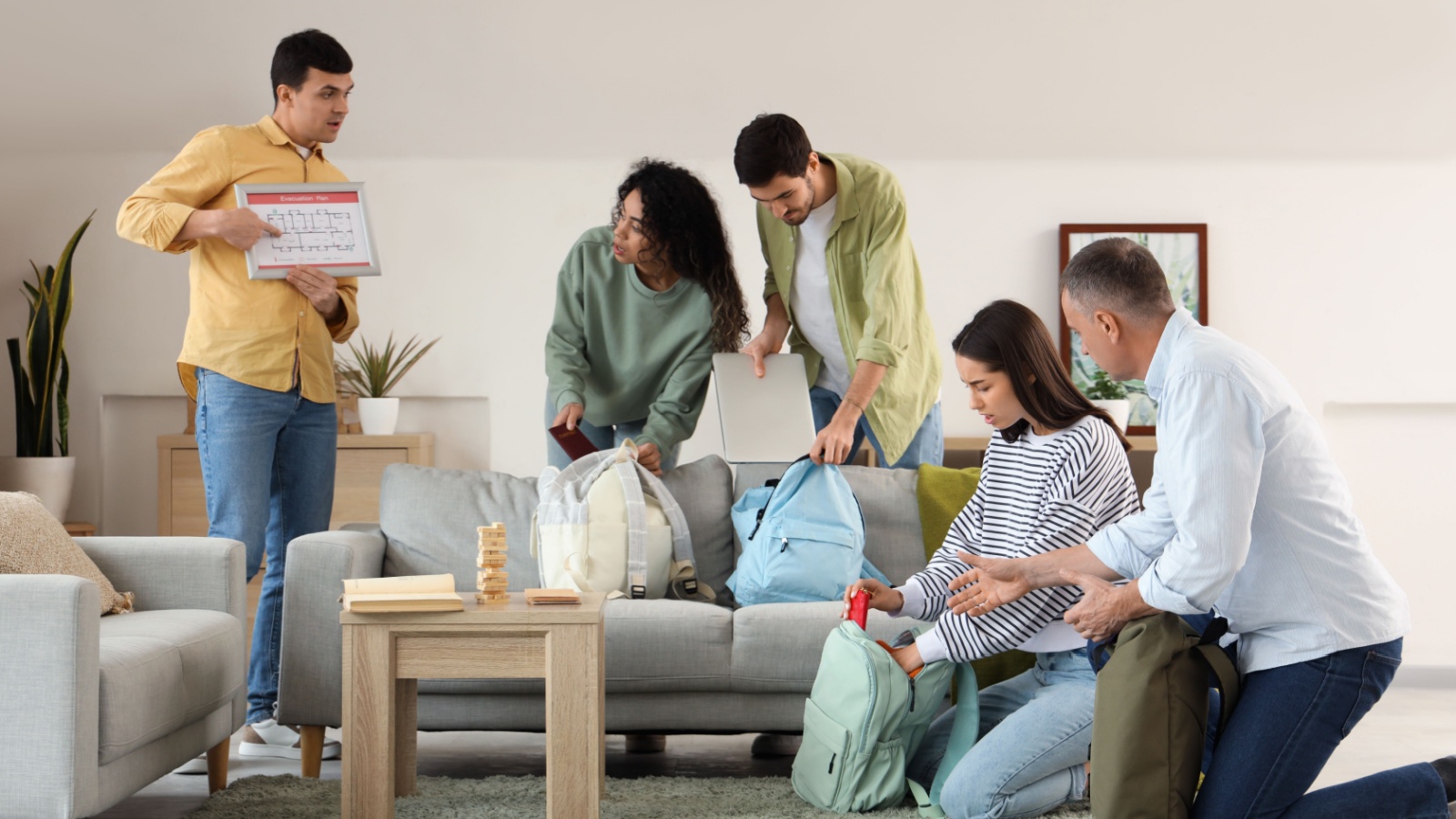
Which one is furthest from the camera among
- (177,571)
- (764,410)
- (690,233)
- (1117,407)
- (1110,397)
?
(1110,397)

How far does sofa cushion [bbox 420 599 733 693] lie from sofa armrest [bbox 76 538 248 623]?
1.72ft

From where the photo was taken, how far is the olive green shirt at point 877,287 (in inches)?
121

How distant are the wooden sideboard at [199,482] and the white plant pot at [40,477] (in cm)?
37

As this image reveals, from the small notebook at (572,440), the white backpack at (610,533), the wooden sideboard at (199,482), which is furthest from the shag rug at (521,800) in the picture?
the wooden sideboard at (199,482)

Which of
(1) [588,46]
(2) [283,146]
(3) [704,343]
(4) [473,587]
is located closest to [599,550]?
(4) [473,587]

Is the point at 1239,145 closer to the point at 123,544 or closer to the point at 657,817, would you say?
the point at 657,817

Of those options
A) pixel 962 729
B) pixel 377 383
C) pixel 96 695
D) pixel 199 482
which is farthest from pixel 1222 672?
pixel 199 482

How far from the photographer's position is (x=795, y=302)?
3.30 metres

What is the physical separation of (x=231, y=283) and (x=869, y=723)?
6.16ft

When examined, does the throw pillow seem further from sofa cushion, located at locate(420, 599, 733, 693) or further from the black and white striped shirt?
the black and white striped shirt

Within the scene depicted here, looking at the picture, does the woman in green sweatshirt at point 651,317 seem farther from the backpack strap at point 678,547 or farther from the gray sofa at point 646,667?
the gray sofa at point 646,667

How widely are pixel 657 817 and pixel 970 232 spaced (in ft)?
10.9

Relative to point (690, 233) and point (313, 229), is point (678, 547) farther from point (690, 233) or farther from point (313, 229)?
point (313, 229)

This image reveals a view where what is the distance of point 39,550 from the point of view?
2.66 m
